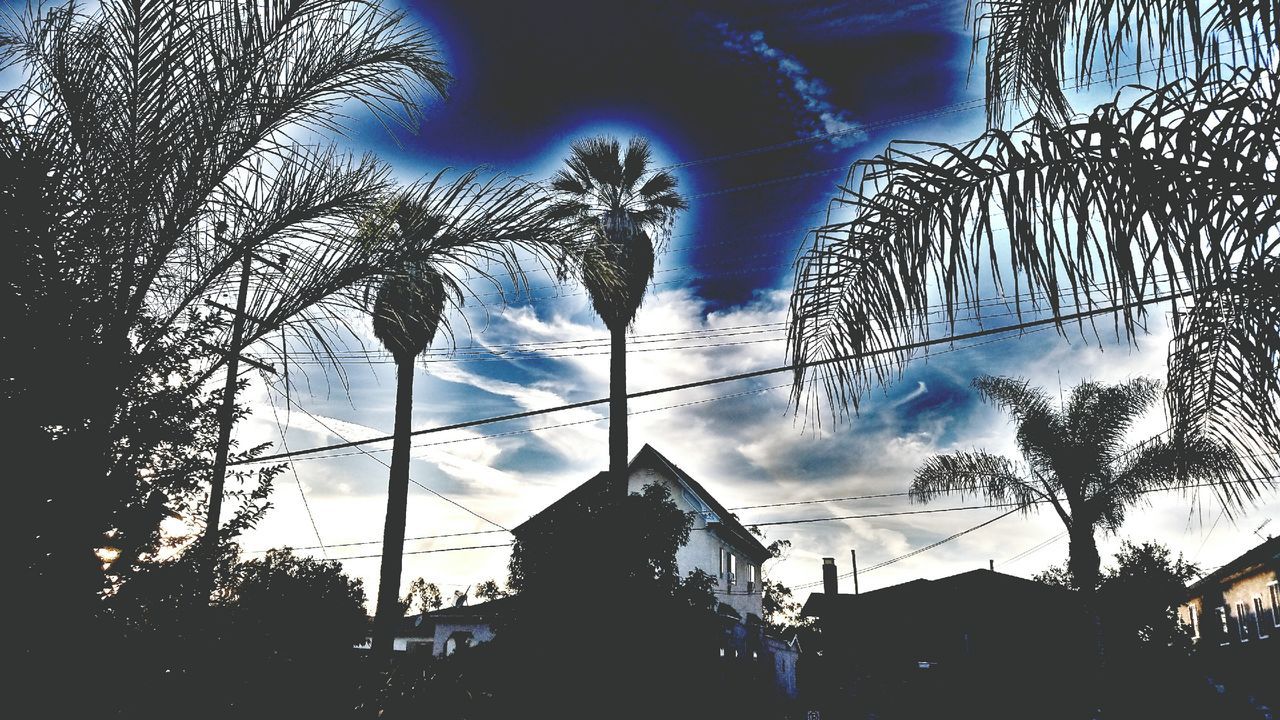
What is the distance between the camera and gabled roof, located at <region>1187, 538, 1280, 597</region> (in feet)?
77.8

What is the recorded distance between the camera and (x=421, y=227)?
16.3 ft

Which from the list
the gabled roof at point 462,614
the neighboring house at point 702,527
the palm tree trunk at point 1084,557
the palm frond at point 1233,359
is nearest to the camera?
the palm frond at point 1233,359

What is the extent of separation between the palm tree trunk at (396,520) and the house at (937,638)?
15336 millimetres


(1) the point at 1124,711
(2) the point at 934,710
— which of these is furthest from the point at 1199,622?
(1) the point at 1124,711

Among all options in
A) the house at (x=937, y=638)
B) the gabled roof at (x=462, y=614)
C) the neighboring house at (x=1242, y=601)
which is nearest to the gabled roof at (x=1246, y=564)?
the neighboring house at (x=1242, y=601)

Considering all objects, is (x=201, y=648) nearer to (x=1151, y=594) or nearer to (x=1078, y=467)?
(x=1078, y=467)

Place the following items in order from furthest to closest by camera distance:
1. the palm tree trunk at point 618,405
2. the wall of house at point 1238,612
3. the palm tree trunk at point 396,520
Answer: the wall of house at point 1238,612, the palm tree trunk at point 396,520, the palm tree trunk at point 618,405

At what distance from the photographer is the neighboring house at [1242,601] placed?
82.3ft

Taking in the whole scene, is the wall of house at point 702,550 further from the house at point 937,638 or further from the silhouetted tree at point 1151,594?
the silhouetted tree at point 1151,594

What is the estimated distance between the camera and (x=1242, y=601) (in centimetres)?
3047

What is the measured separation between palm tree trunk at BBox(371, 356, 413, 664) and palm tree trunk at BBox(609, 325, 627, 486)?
5.62 meters

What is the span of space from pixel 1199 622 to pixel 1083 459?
99.2ft

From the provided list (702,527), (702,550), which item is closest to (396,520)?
(702,527)

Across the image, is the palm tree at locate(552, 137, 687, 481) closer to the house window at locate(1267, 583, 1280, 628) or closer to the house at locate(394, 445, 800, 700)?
the house at locate(394, 445, 800, 700)
